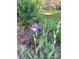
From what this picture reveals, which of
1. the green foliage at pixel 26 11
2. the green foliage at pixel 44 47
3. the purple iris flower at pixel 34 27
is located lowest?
the green foliage at pixel 44 47

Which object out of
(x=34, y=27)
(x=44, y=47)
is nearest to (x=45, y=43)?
(x=44, y=47)

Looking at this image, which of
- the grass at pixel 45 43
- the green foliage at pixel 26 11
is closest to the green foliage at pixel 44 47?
the grass at pixel 45 43

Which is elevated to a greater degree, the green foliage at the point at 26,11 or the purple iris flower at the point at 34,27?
the green foliage at the point at 26,11

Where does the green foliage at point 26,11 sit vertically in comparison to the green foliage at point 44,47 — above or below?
above

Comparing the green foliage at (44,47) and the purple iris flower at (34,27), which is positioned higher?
the purple iris flower at (34,27)

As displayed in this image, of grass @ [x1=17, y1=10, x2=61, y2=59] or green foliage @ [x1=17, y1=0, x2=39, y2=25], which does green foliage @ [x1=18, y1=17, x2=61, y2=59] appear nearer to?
grass @ [x1=17, y1=10, x2=61, y2=59]

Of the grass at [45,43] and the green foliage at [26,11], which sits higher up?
the green foliage at [26,11]

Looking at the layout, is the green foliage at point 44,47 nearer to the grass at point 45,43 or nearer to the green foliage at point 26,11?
the grass at point 45,43

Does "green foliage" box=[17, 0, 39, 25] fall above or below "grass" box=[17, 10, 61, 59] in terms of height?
above

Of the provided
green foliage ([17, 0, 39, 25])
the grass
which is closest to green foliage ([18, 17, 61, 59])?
the grass
